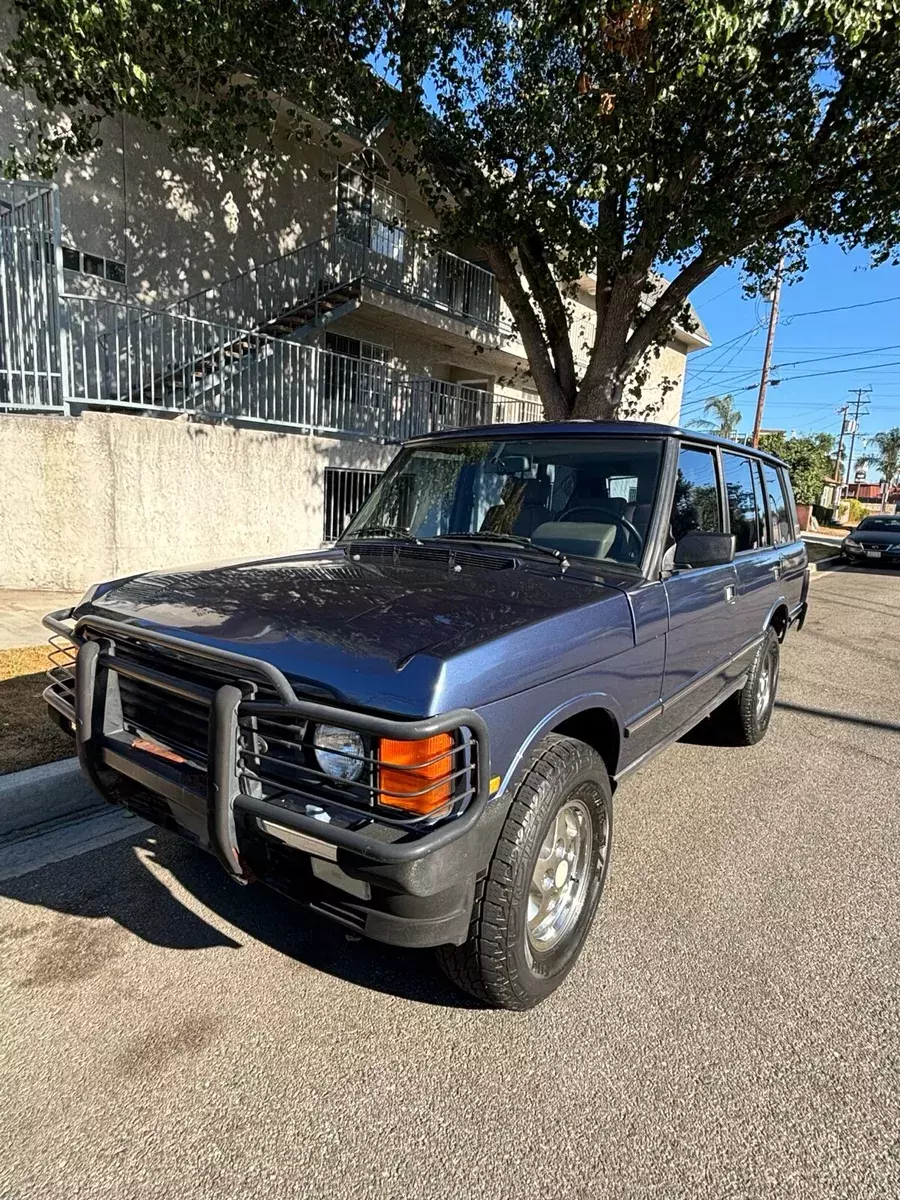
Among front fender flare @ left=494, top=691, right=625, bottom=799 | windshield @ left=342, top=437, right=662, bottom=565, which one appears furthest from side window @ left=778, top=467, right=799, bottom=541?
front fender flare @ left=494, top=691, right=625, bottom=799

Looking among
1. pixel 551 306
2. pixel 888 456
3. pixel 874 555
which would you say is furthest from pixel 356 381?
pixel 888 456

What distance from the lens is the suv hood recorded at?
192 centimetres

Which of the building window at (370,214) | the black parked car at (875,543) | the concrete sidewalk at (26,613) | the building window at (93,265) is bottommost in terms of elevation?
the concrete sidewalk at (26,613)

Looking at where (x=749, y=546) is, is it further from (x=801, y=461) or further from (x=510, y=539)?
(x=801, y=461)

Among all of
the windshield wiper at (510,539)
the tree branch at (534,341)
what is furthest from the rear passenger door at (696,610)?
the tree branch at (534,341)

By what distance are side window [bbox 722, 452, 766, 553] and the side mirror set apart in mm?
1149

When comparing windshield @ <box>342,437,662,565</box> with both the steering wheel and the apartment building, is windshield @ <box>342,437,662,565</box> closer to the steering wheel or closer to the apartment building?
the steering wheel

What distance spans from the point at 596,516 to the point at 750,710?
7.63 feet

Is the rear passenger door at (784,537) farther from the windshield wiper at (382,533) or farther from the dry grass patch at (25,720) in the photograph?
the dry grass patch at (25,720)

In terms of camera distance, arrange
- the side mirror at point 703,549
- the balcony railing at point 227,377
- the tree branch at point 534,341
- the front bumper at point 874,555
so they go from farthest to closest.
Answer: the front bumper at point 874,555
the tree branch at point 534,341
the balcony railing at point 227,377
the side mirror at point 703,549

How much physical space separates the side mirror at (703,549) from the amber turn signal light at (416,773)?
1.67m

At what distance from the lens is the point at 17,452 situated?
7086 mm

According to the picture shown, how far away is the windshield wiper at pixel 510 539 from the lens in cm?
306

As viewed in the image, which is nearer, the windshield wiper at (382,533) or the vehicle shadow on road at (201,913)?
the vehicle shadow on road at (201,913)
